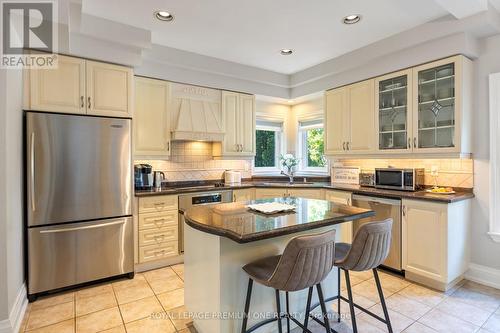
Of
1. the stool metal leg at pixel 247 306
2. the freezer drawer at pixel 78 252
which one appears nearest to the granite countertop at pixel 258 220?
the stool metal leg at pixel 247 306

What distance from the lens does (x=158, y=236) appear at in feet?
11.4

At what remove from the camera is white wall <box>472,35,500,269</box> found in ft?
9.64

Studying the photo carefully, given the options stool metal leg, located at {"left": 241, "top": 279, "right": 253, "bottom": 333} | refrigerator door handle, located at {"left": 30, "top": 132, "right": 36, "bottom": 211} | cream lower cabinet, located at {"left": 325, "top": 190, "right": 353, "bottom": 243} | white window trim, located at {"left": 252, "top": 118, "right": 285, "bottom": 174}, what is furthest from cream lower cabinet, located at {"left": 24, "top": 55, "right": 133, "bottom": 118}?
cream lower cabinet, located at {"left": 325, "top": 190, "right": 353, "bottom": 243}

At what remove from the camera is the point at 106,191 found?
9.84 ft

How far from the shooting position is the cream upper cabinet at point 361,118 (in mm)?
3698

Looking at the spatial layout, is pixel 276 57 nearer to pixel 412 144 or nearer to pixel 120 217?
pixel 412 144

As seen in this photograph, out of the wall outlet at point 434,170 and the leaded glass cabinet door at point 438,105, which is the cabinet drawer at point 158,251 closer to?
the leaded glass cabinet door at point 438,105

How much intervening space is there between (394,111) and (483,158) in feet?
3.46

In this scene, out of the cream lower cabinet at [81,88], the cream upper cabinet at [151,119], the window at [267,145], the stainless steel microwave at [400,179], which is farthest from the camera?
the window at [267,145]

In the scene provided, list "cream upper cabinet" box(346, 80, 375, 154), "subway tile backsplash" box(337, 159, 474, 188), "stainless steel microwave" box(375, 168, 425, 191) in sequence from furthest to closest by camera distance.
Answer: "cream upper cabinet" box(346, 80, 375, 154), "stainless steel microwave" box(375, 168, 425, 191), "subway tile backsplash" box(337, 159, 474, 188)

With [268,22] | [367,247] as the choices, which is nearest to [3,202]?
[367,247]

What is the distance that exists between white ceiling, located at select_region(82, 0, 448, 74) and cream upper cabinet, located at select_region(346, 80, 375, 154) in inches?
22.2

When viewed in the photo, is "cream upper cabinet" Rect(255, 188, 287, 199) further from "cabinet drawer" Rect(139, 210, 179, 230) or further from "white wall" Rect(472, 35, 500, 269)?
"white wall" Rect(472, 35, 500, 269)

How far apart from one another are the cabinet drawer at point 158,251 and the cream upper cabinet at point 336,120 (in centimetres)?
268
